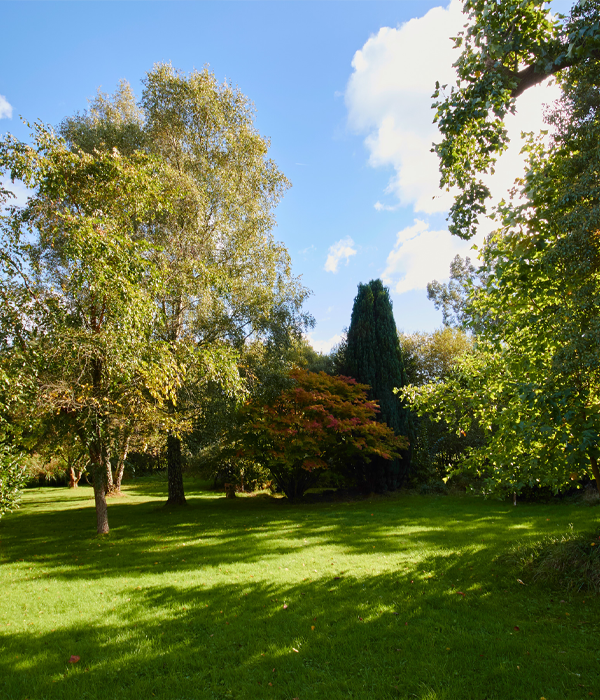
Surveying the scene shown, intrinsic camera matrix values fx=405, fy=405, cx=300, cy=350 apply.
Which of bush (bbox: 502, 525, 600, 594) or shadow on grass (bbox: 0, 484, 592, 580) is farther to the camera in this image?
shadow on grass (bbox: 0, 484, 592, 580)

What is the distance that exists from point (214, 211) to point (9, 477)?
9.89m

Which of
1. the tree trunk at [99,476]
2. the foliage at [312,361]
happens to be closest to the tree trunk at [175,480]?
the tree trunk at [99,476]

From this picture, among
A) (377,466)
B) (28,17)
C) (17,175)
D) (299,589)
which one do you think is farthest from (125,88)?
(299,589)

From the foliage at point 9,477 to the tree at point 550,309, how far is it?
7.09 meters

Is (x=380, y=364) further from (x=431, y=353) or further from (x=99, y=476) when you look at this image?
(x=99, y=476)

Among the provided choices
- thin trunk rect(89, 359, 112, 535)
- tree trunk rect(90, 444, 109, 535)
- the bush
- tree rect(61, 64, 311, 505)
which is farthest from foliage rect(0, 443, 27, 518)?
the bush

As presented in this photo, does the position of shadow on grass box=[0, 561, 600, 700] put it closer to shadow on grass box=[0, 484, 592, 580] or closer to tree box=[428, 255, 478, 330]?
shadow on grass box=[0, 484, 592, 580]

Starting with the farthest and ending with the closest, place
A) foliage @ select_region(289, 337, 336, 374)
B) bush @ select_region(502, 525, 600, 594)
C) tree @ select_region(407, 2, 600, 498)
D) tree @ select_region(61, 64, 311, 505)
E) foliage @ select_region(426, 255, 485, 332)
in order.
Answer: foliage @ select_region(426, 255, 485, 332)
foliage @ select_region(289, 337, 336, 374)
tree @ select_region(61, 64, 311, 505)
bush @ select_region(502, 525, 600, 594)
tree @ select_region(407, 2, 600, 498)

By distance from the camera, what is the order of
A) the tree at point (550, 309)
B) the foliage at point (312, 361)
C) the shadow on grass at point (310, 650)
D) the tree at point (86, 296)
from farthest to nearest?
the foliage at point (312, 361), the tree at point (86, 296), the tree at point (550, 309), the shadow on grass at point (310, 650)

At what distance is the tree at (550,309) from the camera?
13.8ft

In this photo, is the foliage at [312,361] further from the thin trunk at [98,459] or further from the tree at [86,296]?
the tree at [86,296]

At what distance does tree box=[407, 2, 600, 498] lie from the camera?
4.21 metres

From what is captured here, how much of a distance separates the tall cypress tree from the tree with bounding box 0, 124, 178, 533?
10.1m

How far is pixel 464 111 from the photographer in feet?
16.0
